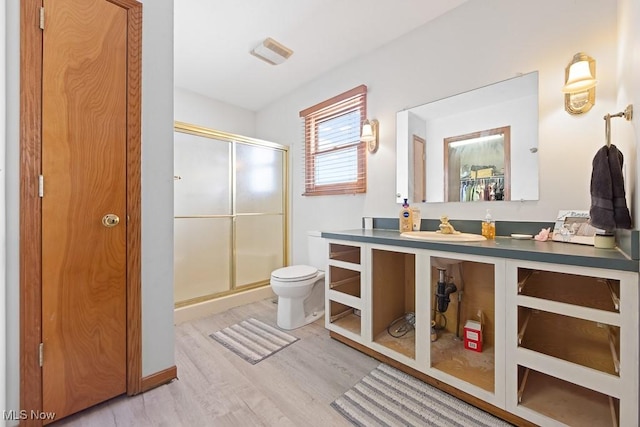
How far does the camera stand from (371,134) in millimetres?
2348

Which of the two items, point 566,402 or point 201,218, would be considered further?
point 201,218

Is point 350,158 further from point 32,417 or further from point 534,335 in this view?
point 32,417

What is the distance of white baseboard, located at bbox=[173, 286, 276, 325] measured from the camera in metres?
Answer: 2.41

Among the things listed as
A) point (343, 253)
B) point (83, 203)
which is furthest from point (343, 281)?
point (83, 203)

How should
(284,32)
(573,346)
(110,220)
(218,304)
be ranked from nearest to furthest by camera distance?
(110,220)
(573,346)
(284,32)
(218,304)

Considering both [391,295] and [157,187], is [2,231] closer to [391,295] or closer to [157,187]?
[157,187]

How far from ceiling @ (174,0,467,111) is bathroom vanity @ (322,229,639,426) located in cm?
164

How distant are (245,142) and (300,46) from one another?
3.74 feet

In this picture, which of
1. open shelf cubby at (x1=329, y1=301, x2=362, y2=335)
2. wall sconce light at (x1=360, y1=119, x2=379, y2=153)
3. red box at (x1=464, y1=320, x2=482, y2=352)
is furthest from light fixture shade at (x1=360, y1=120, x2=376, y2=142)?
red box at (x1=464, y1=320, x2=482, y2=352)

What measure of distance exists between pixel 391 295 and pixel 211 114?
9.97 feet

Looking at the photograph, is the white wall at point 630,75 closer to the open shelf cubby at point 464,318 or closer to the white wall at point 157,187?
the open shelf cubby at point 464,318

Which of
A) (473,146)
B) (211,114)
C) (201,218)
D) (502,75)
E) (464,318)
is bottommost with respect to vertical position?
(464,318)

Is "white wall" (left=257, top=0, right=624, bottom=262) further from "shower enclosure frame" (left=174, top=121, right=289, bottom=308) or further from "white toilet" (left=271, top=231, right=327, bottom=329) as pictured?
"shower enclosure frame" (left=174, top=121, right=289, bottom=308)

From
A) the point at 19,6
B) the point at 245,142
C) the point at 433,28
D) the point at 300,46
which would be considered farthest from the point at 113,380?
the point at 433,28
